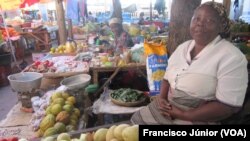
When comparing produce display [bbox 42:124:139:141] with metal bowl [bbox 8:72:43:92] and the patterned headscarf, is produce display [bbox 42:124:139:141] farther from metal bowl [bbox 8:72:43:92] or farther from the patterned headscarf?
metal bowl [bbox 8:72:43:92]

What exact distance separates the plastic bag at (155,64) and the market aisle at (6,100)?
2.95m

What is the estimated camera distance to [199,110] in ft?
5.97

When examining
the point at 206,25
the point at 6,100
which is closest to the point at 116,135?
the point at 206,25

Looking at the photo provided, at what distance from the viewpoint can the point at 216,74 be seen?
69.9 inches

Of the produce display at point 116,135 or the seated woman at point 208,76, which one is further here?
the seated woman at point 208,76

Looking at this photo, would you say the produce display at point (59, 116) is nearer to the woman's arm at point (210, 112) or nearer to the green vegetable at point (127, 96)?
the green vegetable at point (127, 96)

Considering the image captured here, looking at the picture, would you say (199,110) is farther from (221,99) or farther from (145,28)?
(145,28)

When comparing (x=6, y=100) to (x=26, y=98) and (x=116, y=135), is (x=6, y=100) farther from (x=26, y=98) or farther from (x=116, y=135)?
(x=116, y=135)

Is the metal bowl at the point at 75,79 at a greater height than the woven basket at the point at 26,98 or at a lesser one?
greater

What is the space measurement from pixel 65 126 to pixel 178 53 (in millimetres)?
1296

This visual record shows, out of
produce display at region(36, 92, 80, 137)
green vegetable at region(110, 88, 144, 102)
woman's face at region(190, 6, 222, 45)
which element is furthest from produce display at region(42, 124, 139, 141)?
green vegetable at region(110, 88, 144, 102)

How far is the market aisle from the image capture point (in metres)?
4.69

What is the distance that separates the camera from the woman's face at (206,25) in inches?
71.8

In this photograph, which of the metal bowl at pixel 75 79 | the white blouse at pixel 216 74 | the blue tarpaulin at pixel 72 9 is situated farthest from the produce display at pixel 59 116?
the blue tarpaulin at pixel 72 9
